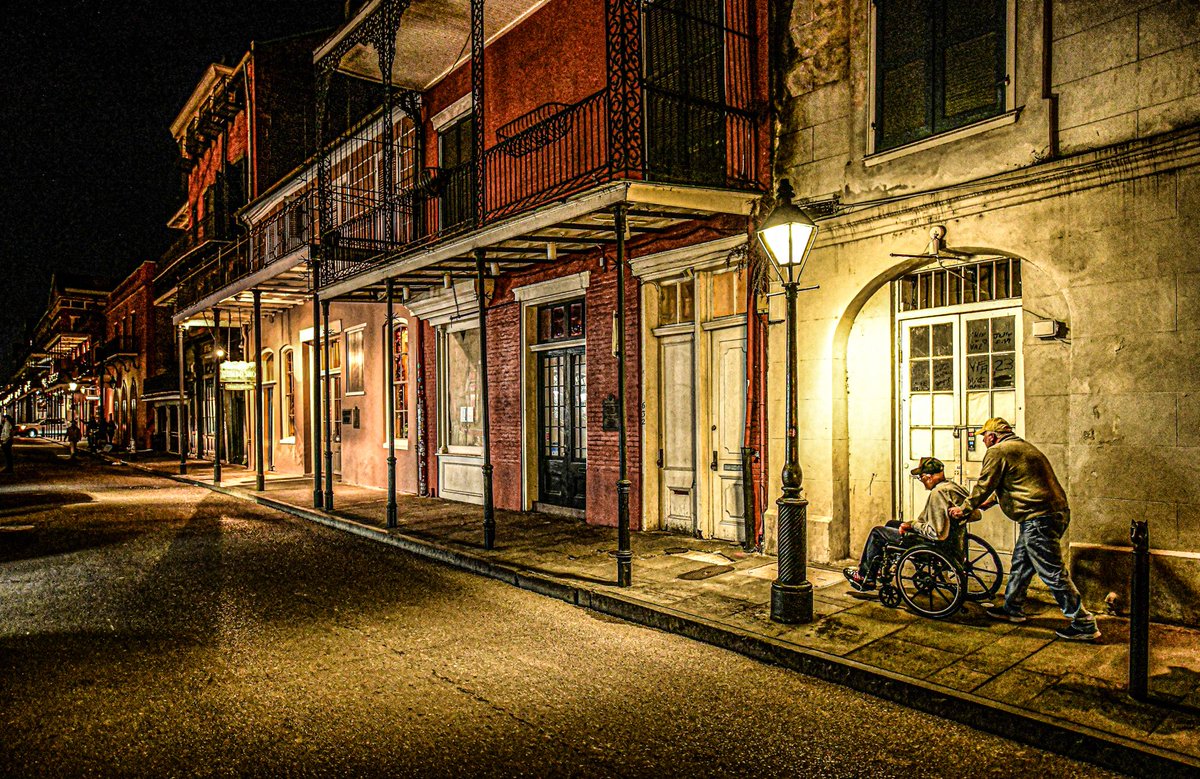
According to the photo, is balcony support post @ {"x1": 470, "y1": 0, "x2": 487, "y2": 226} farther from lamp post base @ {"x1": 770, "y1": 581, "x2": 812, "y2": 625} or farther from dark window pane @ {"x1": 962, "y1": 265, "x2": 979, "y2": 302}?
lamp post base @ {"x1": 770, "y1": 581, "x2": 812, "y2": 625}

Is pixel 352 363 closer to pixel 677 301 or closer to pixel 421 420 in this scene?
pixel 421 420

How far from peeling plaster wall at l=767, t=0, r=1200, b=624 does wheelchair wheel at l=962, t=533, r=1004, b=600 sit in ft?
2.04

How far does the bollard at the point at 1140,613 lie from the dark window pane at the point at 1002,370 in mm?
3027

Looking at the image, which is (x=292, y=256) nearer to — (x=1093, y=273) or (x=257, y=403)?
(x=257, y=403)

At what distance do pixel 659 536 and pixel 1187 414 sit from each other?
230 inches

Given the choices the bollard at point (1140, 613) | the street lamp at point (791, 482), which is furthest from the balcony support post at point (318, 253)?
the bollard at point (1140, 613)

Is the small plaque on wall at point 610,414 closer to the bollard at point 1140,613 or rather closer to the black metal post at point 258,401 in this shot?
the bollard at point 1140,613

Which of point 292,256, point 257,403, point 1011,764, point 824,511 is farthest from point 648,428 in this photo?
point 257,403

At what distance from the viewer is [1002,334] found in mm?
7297

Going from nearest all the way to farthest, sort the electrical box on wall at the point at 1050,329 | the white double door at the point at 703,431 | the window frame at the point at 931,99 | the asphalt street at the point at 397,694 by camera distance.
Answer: the asphalt street at the point at 397,694 < the electrical box on wall at the point at 1050,329 < the window frame at the point at 931,99 < the white double door at the point at 703,431

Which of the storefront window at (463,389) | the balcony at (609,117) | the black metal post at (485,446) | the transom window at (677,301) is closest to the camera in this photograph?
the balcony at (609,117)

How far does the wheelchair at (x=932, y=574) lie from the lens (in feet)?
20.3

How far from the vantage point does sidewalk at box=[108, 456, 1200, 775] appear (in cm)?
425

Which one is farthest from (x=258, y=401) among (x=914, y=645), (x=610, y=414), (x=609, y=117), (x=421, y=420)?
(x=914, y=645)
